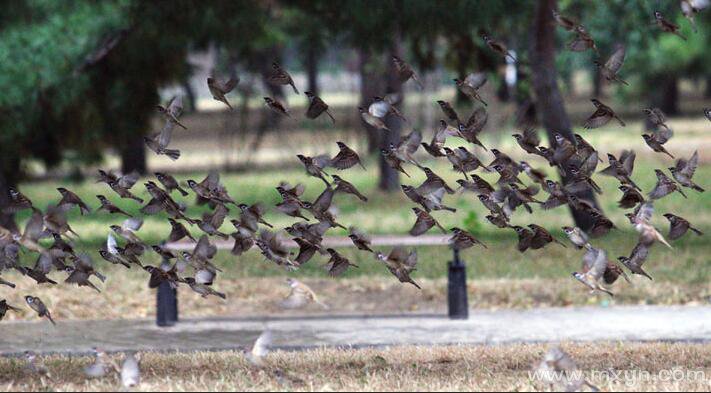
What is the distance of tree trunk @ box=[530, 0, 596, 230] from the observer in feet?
59.3

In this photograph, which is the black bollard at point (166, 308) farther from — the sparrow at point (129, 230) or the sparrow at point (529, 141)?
the sparrow at point (529, 141)

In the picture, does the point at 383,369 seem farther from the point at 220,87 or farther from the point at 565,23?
the point at 565,23

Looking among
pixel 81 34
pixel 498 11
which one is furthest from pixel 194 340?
pixel 81 34

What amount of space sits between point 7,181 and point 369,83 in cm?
1207

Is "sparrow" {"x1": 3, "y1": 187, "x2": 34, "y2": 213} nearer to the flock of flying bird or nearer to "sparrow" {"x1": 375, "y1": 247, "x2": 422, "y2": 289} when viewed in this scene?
the flock of flying bird

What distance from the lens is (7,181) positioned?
18.8 meters


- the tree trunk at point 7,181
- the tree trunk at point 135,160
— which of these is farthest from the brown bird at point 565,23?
the tree trunk at point 135,160

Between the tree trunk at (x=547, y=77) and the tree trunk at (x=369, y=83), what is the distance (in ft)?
18.4

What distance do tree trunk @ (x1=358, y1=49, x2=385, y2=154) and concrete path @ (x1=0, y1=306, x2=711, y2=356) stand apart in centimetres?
1173

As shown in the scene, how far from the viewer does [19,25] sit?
17.2 metres

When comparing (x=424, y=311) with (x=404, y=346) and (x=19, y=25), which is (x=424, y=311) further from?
(x=19, y=25)

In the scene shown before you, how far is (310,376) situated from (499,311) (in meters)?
4.73

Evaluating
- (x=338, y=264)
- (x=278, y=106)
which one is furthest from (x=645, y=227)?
(x=278, y=106)

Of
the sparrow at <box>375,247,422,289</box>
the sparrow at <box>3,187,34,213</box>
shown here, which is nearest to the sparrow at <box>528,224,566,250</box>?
the sparrow at <box>375,247,422,289</box>
